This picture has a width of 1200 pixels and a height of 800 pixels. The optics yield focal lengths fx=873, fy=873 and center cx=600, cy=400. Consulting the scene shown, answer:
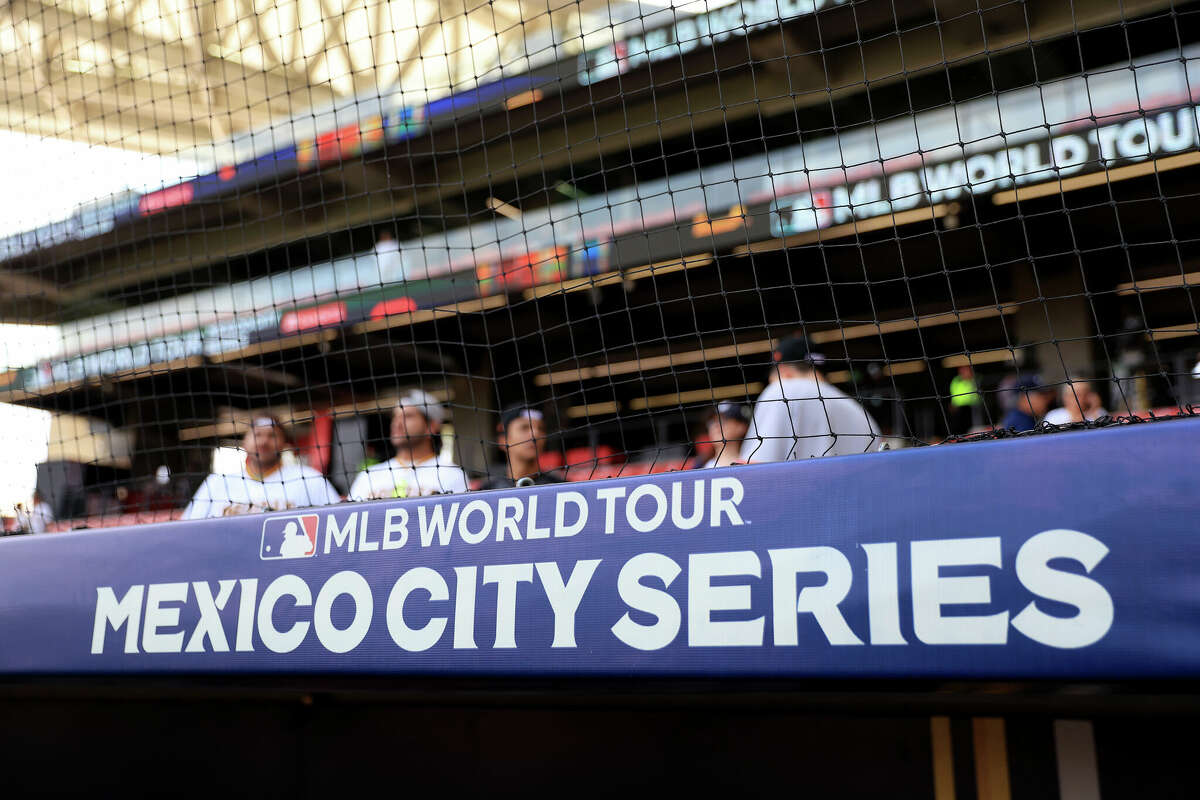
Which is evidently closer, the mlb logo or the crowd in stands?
the mlb logo

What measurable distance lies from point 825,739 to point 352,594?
3.09 feet

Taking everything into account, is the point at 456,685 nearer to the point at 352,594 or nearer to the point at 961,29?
the point at 352,594

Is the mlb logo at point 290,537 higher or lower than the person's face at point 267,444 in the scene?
lower

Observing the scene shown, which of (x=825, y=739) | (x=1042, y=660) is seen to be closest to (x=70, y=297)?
(x=825, y=739)

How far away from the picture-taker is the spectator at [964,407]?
20.4 feet

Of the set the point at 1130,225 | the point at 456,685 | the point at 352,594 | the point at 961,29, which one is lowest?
the point at 456,685

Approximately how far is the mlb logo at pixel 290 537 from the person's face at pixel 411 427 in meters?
1.31

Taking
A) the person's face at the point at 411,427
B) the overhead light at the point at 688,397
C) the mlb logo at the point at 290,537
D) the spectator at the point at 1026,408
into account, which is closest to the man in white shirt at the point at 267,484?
the person's face at the point at 411,427

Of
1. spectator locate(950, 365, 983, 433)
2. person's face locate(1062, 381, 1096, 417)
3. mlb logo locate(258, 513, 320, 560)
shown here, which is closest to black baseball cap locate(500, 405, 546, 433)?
mlb logo locate(258, 513, 320, 560)

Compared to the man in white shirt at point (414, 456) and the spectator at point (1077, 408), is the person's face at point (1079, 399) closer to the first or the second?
the spectator at point (1077, 408)

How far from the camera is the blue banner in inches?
47.1

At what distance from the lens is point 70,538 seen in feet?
6.72

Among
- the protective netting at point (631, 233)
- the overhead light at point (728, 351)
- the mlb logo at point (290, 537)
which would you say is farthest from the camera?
the overhead light at point (728, 351)

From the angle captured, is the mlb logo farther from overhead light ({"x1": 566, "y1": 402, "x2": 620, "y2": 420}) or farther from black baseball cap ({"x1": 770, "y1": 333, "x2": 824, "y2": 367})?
overhead light ({"x1": 566, "y1": 402, "x2": 620, "y2": 420})
